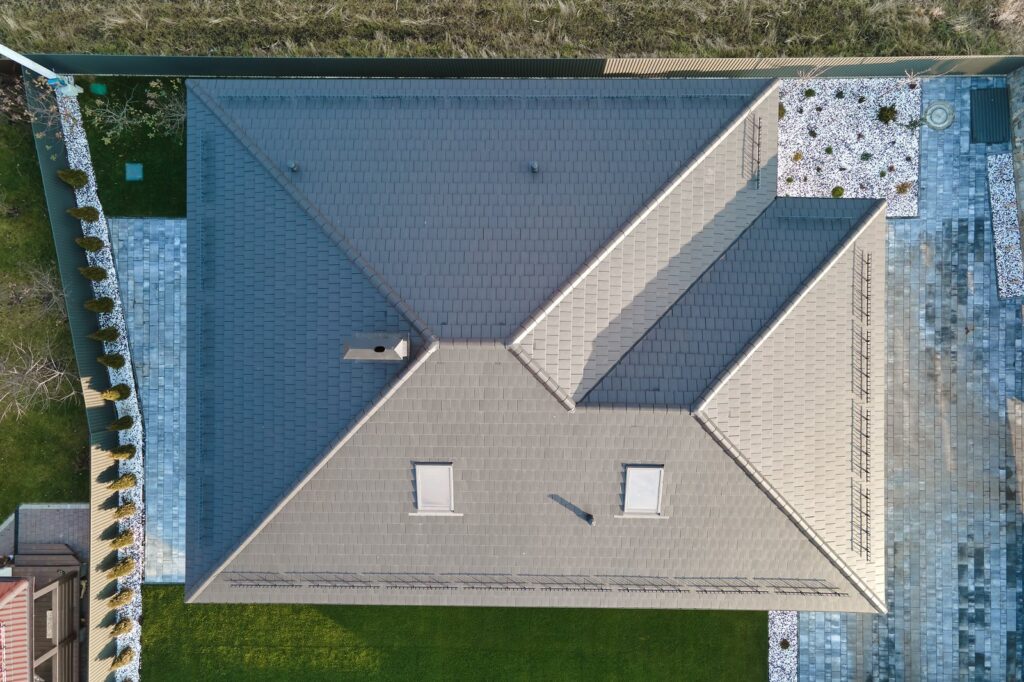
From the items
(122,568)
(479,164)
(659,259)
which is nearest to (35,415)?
(122,568)

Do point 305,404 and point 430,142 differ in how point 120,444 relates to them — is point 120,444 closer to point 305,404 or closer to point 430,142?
point 305,404

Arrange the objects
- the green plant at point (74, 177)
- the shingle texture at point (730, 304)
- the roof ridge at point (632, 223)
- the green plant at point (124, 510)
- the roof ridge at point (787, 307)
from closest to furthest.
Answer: the roof ridge at point (632, 223), the roof ridge at point (787, 307), the shingle texture at point (730, 304), the green plant at point (74, 177), the green plant at point (124, 510)

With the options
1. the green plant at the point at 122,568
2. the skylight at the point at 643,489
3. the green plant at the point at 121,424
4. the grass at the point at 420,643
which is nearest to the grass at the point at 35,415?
the green plant at the point at 121,424

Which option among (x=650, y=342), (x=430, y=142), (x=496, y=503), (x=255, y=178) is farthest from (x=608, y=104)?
(x=496, y=503)

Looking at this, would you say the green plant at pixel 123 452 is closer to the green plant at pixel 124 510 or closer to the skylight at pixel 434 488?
the green plant at pixel 124 510

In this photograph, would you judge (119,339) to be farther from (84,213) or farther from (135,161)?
(135,161)
